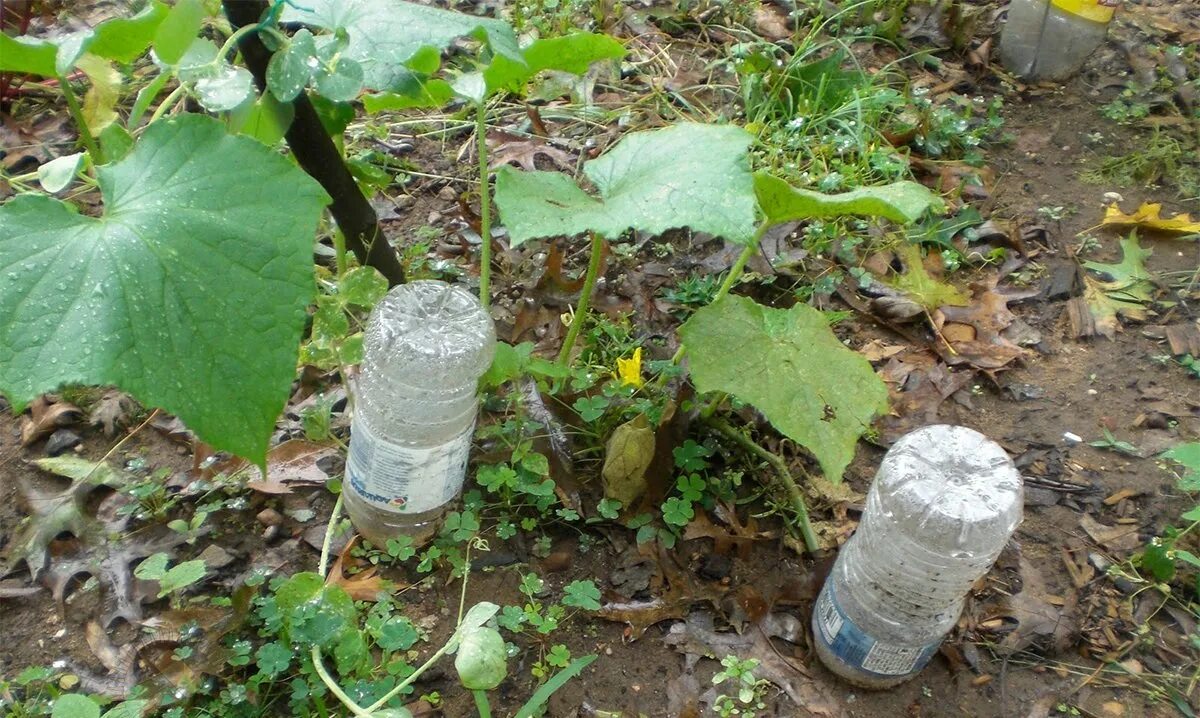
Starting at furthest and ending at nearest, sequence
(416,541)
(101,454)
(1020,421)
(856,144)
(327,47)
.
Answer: (856,144)
(1020,421)
(101,454)
(416,541)
(327,47)

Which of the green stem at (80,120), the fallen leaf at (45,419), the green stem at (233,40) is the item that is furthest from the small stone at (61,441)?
the green stem at (233,40)

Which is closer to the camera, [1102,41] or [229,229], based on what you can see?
[229,229]

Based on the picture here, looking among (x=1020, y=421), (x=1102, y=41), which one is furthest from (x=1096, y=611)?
(x=1102, y=41)

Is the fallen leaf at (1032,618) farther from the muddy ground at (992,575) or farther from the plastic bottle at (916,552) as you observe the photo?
the plastic bottle at (916,552)

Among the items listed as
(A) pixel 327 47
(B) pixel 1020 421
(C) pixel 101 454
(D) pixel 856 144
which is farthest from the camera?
(D) pixel 856 144

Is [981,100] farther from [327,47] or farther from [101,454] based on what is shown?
[101,454]

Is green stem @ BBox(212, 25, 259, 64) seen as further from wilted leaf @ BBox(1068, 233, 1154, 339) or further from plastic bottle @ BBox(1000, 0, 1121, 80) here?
plastic bottle @ BBox(1000, 0, 1121, 80)

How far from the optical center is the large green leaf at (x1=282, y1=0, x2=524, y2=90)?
164cm

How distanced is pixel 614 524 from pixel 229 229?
0.98m

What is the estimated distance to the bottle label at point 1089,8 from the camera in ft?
10.6

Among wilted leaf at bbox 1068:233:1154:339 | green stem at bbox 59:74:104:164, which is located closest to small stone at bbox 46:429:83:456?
green stem at bbox 59:74:104:164

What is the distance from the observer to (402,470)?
1706 millimetres

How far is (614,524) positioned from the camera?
1958 millimetres

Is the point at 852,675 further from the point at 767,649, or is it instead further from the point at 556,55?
the point at 556,55
